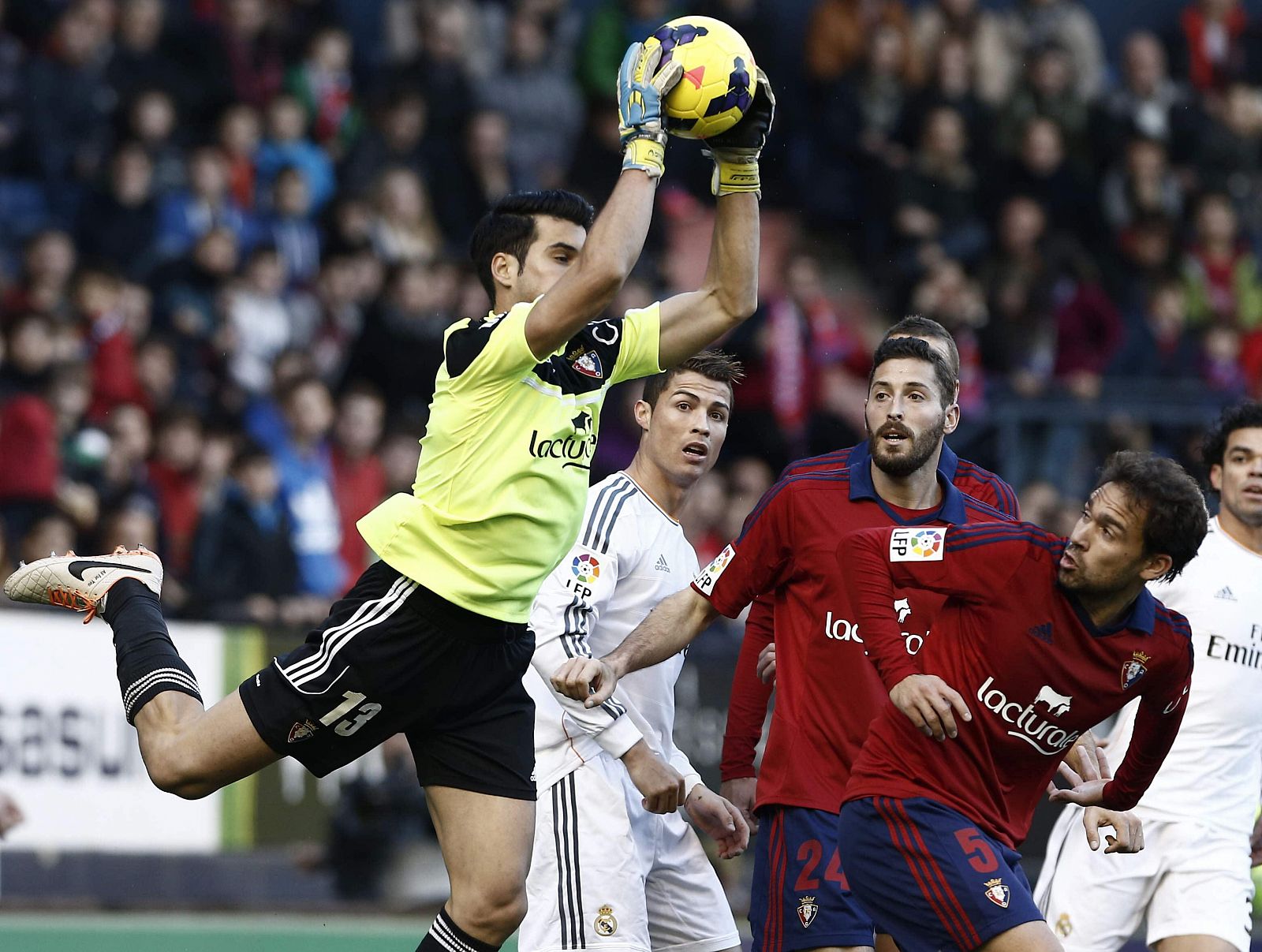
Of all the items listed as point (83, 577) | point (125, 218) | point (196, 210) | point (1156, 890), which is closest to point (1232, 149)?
point (196, 210)

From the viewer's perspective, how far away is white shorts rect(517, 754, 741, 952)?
5984 mm

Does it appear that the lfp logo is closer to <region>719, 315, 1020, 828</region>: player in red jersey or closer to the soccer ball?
<region>719, 315, 1020, 828</region>: player in red jersey

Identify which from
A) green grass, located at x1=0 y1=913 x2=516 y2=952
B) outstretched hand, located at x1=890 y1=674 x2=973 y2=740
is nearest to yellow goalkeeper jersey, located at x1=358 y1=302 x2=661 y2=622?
outstretched hand, located at x1=890 y1=674 x2=973 y2=740

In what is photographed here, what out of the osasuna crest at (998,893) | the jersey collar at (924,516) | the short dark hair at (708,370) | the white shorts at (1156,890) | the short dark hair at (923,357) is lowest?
the white shorts at (1156,890)

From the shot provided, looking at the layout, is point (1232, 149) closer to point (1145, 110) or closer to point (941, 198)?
point (1145, 110)

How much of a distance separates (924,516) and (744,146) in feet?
4.48

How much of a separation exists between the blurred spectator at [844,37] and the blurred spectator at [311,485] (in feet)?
18.0

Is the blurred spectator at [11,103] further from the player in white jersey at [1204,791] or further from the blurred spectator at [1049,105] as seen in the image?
the player in white jersey at [1204,791]

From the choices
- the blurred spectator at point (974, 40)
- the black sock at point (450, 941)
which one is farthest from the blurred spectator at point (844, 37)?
the black sock at point (450, 941)

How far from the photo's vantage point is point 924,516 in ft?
19.3

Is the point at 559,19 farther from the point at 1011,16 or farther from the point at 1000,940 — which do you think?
the point at 1000,940

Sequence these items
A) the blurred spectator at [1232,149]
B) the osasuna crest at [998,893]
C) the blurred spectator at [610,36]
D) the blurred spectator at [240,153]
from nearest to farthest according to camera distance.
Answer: the osasuna crest at [998,893], the blurred spectator at [240,153], the blurred spectator at [610,36], the blurred spectator at [1232,149]

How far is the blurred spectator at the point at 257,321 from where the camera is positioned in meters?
11.9

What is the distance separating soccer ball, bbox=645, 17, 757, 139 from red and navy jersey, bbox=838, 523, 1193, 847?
1.30 m
